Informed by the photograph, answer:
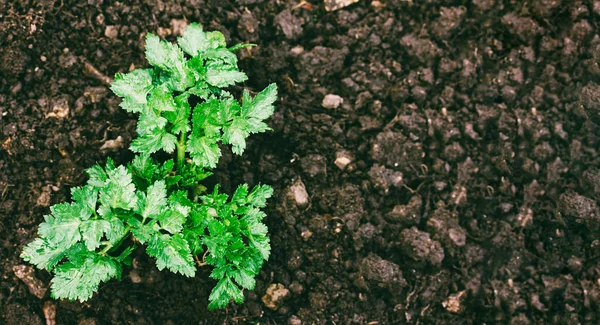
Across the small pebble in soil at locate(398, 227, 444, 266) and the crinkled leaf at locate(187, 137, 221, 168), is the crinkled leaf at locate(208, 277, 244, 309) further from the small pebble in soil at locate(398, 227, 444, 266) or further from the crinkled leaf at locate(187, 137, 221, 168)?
the small pebble in soil at locate(398, 227, 444, 266)

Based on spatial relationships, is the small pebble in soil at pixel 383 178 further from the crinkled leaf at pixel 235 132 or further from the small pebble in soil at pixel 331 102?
the crinkled leaf at pixel 235 132

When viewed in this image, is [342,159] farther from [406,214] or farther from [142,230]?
[142,230]

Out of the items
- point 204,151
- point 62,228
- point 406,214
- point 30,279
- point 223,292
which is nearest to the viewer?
point 62,228

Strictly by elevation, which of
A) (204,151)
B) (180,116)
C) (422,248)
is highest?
(180,116)

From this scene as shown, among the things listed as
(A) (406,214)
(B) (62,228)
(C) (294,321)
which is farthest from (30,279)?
(A) (406,214)

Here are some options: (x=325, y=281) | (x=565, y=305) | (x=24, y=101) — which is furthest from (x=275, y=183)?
(x=565, y=305)

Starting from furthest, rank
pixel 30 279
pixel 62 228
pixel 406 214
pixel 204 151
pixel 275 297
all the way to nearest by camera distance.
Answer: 1. pixel 406 214
2. pixel 275 297
3. pixel 30 279
4. pixel 204 151
5. pixel 62 228

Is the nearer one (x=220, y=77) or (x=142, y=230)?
(x=142, y=230)

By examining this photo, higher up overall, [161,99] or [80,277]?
[161,99]
